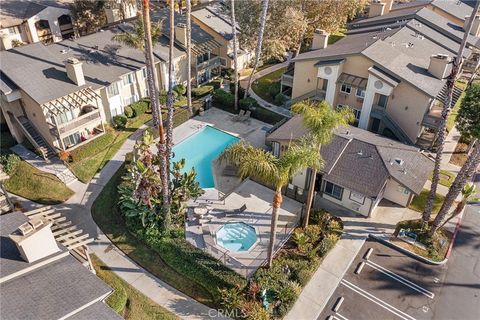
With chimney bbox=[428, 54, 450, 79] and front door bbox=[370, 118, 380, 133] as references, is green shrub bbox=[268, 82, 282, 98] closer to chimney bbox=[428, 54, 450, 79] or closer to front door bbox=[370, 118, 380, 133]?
front door bbox=[370, 118, 380, 133]

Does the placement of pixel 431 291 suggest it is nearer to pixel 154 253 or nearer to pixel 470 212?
pixel 470 212

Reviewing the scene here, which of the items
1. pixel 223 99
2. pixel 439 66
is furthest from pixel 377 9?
pixel 223 99

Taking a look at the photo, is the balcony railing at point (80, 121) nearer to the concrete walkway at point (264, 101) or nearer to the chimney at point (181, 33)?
the chimney at point (181, 33)

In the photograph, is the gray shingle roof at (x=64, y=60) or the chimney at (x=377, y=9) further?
the chimney at (x=377, y=9)

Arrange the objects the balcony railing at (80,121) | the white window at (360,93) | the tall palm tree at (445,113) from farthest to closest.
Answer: the white window at (360,93) < the balcony railing at (80,121) < the tall palm tree at (445,113)

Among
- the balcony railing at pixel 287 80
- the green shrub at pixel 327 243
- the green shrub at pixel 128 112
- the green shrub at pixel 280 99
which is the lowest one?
the green shrub at pixel 327 243

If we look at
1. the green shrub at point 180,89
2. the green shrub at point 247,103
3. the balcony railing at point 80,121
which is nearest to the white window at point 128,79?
the green shrub at point 180,89

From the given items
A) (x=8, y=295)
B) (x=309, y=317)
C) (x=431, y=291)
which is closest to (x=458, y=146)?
(x=431, y=291)
